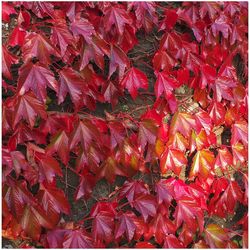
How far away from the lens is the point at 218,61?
2074 mm

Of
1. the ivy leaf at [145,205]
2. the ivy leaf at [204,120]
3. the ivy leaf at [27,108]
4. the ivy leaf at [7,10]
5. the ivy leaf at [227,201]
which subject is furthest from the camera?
the ivy leaf at [227,201]

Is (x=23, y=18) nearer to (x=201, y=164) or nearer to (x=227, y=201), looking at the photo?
(x=201, y=164)

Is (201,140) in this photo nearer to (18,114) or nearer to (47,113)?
(47,113)

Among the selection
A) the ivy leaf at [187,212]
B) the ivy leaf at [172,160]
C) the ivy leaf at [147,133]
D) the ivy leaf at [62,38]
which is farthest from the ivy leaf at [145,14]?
the ivy leaf at [187,212]

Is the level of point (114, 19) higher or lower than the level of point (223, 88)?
higher

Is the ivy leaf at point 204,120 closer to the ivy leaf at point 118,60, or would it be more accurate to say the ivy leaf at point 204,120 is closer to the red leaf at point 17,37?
the ivy leaf at point 118,60

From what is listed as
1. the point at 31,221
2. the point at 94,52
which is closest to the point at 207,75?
the point at 94,52

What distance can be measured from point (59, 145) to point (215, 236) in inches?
36.5

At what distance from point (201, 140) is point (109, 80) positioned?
542 millimetres

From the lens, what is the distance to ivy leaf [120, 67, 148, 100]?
1.85 meters

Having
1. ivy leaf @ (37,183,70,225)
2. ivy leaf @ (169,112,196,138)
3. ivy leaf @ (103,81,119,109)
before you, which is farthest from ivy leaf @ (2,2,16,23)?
ivy leaf @ (169,112,196,138)

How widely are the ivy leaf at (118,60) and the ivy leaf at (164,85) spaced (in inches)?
7.0

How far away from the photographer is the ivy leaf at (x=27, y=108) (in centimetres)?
166

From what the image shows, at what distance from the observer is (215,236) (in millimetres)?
2057
